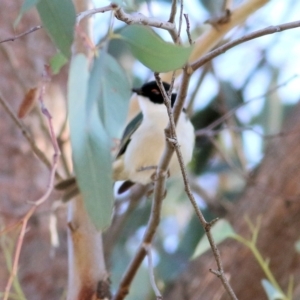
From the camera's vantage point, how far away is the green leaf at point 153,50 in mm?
652

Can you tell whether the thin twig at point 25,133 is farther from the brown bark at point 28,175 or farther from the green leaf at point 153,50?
the green leaf at point 153,50

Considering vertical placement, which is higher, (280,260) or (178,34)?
(178,34)

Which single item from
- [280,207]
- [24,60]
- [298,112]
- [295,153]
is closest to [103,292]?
[280,207]

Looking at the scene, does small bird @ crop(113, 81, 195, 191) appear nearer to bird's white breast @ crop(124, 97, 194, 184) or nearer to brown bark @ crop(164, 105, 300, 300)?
bird's white breast @ crop(124, 97, 194, 184)

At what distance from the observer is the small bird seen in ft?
4.90

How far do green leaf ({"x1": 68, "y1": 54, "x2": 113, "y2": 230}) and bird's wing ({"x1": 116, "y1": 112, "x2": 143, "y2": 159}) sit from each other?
0.80 metres

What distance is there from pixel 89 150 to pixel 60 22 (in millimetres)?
171

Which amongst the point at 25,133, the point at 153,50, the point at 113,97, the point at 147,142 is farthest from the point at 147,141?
the point at 153,50

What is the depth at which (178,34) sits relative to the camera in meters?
0.72

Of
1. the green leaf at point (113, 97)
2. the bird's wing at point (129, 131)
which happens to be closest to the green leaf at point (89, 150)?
the green leaf at point (113, 97)

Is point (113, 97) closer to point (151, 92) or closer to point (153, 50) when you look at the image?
point (153, 50)

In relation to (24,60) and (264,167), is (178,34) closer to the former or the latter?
(264,167)

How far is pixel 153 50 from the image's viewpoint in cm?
70

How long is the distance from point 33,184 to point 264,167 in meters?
0.70
